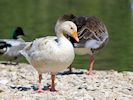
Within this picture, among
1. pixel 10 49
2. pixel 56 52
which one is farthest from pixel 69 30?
pixel 10 49

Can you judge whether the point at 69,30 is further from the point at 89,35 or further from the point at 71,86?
the point at 89,35

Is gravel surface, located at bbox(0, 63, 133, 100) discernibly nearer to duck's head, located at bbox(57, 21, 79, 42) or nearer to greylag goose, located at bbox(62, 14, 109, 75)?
greylag goose, located at bbox(62, 14, 109, 75)

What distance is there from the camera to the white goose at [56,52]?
1120 centimetres

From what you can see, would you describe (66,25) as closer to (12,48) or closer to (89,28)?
(89,28)

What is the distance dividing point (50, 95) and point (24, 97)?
1.66 ft

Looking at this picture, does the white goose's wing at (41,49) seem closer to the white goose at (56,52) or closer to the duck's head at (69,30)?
the white goose at (56,52)

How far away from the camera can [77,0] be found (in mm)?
78438

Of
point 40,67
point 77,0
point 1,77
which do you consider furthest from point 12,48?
point 77,0

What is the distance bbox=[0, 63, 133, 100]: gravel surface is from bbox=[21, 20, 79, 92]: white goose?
0.54 meters

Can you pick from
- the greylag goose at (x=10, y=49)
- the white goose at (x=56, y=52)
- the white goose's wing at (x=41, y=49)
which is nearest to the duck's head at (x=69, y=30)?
the white goose at (x=56, y=52)

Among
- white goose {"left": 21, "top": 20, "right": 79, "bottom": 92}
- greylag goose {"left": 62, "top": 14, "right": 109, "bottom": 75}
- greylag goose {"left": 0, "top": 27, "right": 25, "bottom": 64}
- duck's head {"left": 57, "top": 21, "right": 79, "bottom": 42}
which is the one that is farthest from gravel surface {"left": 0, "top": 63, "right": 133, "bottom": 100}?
greylag goose {"left": 0, "top": 27, "right": 25, "bottom": 64}

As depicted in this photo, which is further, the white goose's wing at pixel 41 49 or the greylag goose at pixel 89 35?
the greylag goose at pixel 89 35

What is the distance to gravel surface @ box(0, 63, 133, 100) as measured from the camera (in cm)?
1125

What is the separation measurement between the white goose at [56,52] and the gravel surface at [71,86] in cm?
54
